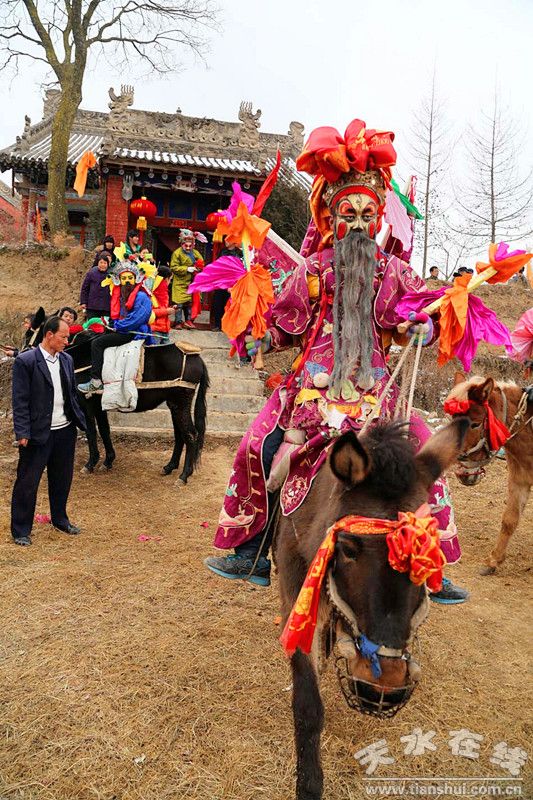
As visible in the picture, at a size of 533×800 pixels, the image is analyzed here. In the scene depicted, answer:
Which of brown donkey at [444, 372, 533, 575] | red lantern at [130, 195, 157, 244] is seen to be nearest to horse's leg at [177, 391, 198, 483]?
brown donkey at [444, 372, 533, 575]

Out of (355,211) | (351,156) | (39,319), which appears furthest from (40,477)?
(351,156)

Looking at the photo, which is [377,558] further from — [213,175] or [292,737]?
[213,175]

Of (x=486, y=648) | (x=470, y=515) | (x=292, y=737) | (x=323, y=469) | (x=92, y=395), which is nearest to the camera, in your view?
(x=323, y=469)

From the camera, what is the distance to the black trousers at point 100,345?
7930mm

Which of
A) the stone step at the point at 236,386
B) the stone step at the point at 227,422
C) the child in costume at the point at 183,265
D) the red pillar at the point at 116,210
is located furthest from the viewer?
the red pillar at the point at 116,210

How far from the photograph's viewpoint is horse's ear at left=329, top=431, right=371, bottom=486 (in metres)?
1.93

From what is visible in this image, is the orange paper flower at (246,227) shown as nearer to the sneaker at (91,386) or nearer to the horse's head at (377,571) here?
the horse's head at (377,571)

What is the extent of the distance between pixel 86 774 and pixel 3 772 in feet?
1.25

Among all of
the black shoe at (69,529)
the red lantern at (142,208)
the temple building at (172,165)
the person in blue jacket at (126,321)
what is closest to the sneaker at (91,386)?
the person in blue jacket at (126,321)

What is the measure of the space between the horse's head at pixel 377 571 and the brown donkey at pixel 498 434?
2862mm

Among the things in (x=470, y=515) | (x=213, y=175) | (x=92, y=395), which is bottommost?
(x=470, y=515)

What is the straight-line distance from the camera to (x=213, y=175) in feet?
46.6

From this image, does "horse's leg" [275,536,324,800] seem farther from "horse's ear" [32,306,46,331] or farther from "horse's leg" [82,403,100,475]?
"horse's leg" [82,403,100,475]

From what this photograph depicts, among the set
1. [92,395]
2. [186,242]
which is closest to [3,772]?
[92,395]
